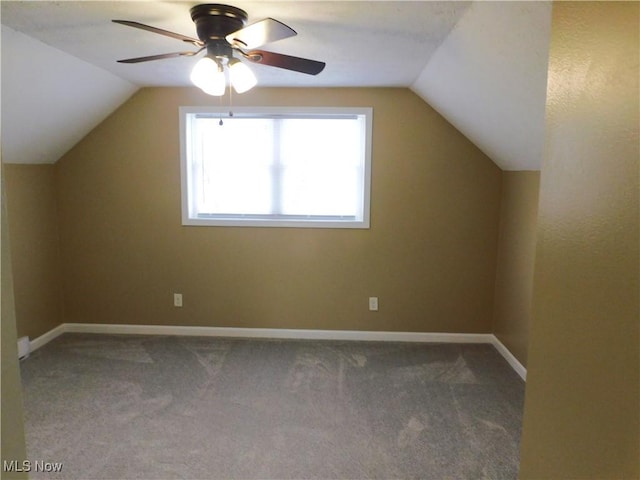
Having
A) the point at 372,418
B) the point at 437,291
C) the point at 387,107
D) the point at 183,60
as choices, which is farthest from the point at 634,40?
the point at 437,291

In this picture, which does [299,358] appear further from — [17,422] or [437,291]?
[17,422]

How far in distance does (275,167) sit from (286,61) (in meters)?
1.75

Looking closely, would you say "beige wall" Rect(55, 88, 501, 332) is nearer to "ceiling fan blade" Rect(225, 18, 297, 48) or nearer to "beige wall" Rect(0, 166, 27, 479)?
"ceiling fan blade" Rect(225, 18, 297, 48)

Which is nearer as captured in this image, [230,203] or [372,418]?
[372,418]

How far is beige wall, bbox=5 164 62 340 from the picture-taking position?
3.32 metres

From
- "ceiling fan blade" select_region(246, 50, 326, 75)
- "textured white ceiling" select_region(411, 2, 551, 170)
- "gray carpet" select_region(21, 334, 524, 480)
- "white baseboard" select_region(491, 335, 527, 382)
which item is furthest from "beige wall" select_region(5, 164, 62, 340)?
"white baseboard" select_region(491, 335, 527, 382)

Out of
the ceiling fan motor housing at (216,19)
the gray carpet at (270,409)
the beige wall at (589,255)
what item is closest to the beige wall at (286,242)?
the gray carpet at (270,409)

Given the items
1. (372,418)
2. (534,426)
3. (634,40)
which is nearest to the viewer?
(634,40)

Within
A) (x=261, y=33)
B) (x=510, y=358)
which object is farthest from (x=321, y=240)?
(x=261, y=33)

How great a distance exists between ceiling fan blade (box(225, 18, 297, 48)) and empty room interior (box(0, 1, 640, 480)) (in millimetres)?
16

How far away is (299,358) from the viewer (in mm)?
3412

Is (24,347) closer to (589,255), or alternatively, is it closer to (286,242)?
(286,242)

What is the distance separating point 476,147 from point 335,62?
4.94 ft

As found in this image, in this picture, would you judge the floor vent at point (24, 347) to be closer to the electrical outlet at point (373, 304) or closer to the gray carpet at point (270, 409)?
the gray carpet at point (270, 409)
